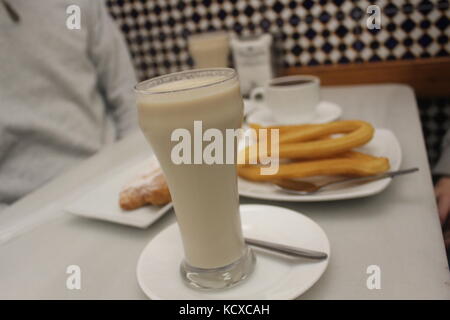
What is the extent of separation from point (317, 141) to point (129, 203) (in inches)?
15.1

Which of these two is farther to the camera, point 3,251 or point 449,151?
point 449,151

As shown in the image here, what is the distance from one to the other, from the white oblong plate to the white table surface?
3cm

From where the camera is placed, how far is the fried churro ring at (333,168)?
729 mm

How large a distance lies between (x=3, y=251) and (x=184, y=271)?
375 millimetres

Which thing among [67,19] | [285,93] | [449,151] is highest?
[67,19]

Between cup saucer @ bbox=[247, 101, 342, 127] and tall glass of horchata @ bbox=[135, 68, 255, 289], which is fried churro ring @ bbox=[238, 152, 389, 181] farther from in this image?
cup saucer @ bbox=[247, 101, 342, 127]

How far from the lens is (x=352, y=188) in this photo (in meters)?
0.73

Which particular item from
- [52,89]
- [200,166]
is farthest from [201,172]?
[52,89]

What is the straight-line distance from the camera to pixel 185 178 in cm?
57

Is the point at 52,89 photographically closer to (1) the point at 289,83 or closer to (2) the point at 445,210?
(1) the point at 289,83
